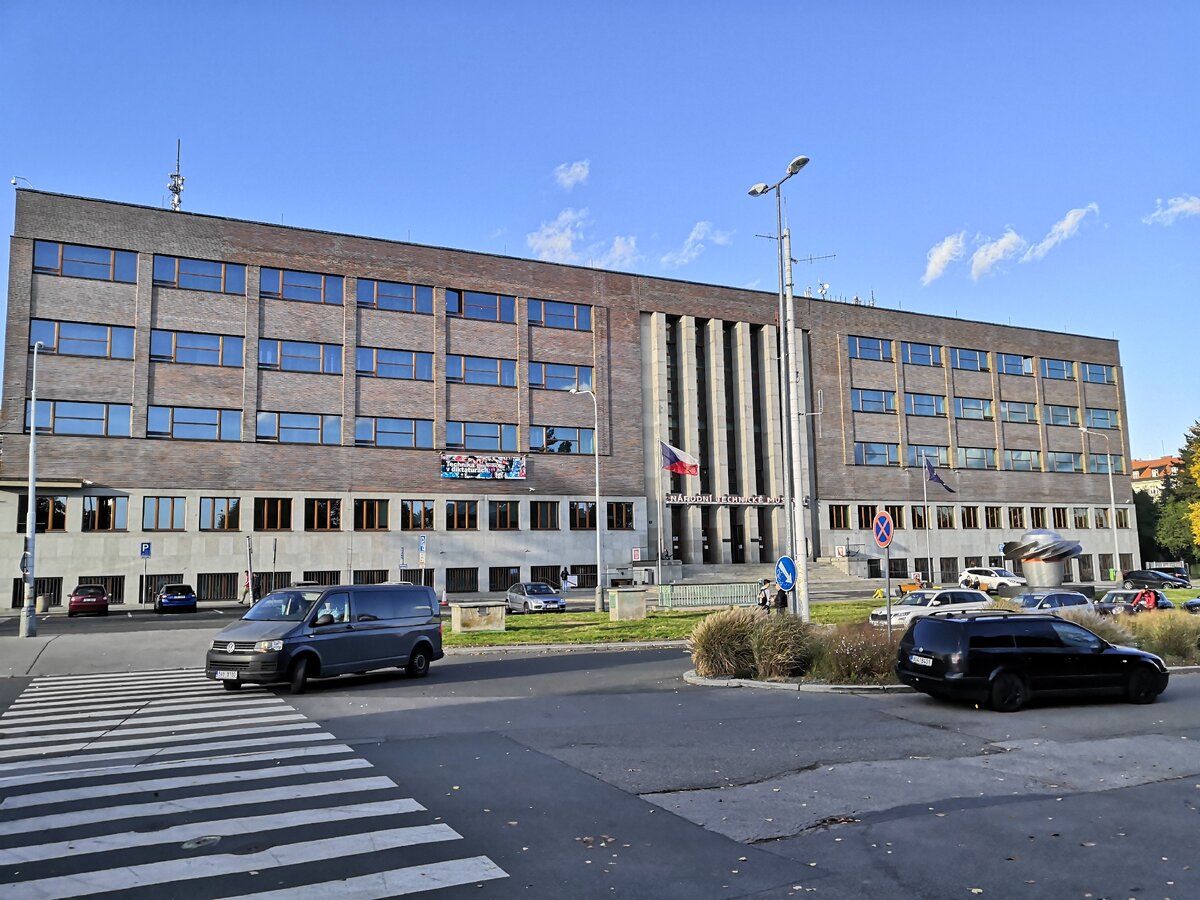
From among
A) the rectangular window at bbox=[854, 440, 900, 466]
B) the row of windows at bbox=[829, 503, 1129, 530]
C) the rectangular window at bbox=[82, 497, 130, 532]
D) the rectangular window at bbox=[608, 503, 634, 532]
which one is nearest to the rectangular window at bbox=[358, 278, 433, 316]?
the rectangular window at bbox=[608, 503, 634, 532]

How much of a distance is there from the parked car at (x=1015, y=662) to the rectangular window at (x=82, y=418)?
138 ft

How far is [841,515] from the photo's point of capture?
63.7 meters

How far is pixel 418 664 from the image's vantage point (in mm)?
17734

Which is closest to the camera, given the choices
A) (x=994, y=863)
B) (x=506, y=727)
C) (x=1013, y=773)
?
(x=994, y=863)

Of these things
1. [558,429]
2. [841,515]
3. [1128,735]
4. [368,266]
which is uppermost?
→ [368,266]

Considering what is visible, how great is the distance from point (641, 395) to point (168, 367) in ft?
90.5

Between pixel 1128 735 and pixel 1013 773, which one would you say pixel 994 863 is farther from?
pixel 1128 735

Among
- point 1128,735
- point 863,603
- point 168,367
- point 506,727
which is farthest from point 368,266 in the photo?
point 1128,735

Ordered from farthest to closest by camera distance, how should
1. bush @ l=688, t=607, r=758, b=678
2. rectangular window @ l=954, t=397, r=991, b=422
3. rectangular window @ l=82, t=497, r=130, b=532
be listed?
rectangular window @ l=954, t=397, r=991, b=422 → rectangular window @ l=82, t=497, r=130, b=532 → bush @ l=688, t=607, r=758, b=678

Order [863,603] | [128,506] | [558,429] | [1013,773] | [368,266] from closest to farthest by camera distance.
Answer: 1. [1013,773]
2. [863,603]
3. [128,506]
4. [368,266]
5. [558,429]

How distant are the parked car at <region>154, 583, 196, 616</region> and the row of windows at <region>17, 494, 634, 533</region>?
5.41 meters

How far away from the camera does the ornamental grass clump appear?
1594cm

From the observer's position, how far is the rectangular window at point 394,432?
49.8m

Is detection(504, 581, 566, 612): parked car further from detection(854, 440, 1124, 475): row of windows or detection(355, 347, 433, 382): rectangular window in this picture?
detection(854, 440, 1124, 475): row of windows
